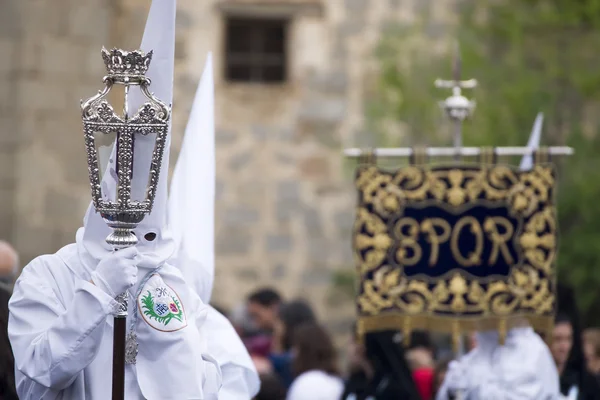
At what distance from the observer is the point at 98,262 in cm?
525

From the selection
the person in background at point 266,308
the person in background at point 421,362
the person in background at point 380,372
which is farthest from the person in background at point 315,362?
the person in background at point 266,308

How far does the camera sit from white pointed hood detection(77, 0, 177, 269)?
16.7ft

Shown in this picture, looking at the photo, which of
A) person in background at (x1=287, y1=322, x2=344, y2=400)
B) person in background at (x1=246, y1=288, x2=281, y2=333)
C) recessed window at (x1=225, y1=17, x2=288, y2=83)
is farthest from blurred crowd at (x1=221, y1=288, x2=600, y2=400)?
recessed window at (x1=225, y1=17, x2=288, y2=83)

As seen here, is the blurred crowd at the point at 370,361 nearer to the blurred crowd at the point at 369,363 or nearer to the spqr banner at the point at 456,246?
the blurred crowd at the point at 369,363

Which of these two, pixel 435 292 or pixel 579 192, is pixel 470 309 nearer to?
pixel 435 292

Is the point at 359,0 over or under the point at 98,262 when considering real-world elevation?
over

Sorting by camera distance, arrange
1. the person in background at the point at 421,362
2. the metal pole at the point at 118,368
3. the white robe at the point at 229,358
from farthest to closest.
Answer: the person in background at the point at 421,362 < the white robe at the point at 229,358 < the metal pole at the point at 118,368

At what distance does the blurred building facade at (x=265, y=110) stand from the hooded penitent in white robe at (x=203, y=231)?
8220 millimetres

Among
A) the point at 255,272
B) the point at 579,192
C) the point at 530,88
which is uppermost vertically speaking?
the point at 530,88

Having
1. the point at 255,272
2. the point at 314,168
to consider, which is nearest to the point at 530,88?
the point at 314,168

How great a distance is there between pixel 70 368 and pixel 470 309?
411 centimetres

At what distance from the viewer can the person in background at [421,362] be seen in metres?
9.93

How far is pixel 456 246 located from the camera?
Result: 28.8 feet

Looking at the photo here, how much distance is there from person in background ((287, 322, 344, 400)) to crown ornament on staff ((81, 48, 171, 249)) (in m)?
3.57
